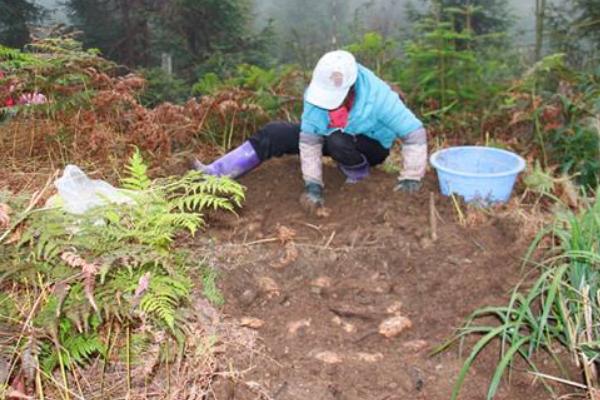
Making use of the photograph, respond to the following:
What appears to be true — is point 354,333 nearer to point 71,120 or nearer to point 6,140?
point 71,120

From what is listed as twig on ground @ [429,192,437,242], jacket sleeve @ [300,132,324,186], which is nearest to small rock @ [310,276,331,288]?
twig on ground @ [429,192,437,242]

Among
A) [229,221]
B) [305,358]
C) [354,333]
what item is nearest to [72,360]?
[305,358]

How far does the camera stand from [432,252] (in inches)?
120

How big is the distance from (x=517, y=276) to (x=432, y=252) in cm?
42

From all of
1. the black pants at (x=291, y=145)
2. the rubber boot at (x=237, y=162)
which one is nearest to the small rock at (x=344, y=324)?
the black pants at (x=291, y=145)

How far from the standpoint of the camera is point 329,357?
235 cm

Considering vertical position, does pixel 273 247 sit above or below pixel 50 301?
below

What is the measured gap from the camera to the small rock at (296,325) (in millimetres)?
2502

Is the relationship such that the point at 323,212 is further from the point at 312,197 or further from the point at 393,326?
the point at 393,326

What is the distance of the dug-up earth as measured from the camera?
2.25 meters

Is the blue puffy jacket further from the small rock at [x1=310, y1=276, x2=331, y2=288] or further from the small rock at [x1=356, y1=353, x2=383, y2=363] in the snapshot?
the small rock at [x1=356, y1=353, x2=383, y2=363]

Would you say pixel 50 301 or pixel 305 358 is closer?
pixel 50 301

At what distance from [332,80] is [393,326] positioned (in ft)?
4.47

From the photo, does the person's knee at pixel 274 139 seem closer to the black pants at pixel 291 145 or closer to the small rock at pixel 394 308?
the black pants at pixel 291 145
